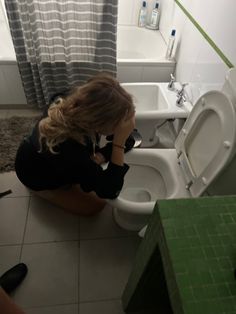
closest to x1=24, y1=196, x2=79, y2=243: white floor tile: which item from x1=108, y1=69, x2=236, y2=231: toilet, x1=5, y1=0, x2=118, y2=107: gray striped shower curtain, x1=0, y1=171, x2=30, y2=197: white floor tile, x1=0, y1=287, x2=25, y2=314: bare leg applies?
x1=0, y1=171, x2=30, y2=197: white floor tile

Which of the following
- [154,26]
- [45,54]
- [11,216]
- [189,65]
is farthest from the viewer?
[154,26]

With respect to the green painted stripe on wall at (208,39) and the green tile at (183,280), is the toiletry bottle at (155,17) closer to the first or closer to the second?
the green painted stripe on wall at (208,39)

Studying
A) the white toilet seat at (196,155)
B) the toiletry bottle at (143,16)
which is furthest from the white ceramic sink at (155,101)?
the toiletry bottle at (143,16)

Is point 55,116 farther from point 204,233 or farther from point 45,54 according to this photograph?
point 45,54

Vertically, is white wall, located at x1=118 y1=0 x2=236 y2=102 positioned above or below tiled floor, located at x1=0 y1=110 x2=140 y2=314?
above

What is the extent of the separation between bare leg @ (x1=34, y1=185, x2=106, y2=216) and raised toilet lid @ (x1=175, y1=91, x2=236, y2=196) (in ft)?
1.90

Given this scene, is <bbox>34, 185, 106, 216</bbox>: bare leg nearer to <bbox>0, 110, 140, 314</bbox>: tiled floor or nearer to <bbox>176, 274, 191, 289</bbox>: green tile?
<bbox>0, 110, 140, 314</bbox>: tiled floor

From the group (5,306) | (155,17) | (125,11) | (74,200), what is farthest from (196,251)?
(125,11)

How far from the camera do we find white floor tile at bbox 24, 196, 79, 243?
1.45 meters

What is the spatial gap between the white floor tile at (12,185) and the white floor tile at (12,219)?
39 millimetres

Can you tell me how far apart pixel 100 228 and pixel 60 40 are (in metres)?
1.29

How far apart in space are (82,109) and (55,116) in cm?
13

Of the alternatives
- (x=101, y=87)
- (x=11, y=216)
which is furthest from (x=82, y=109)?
(x=11, y=216)

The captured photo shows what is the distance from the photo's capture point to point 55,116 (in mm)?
1009
